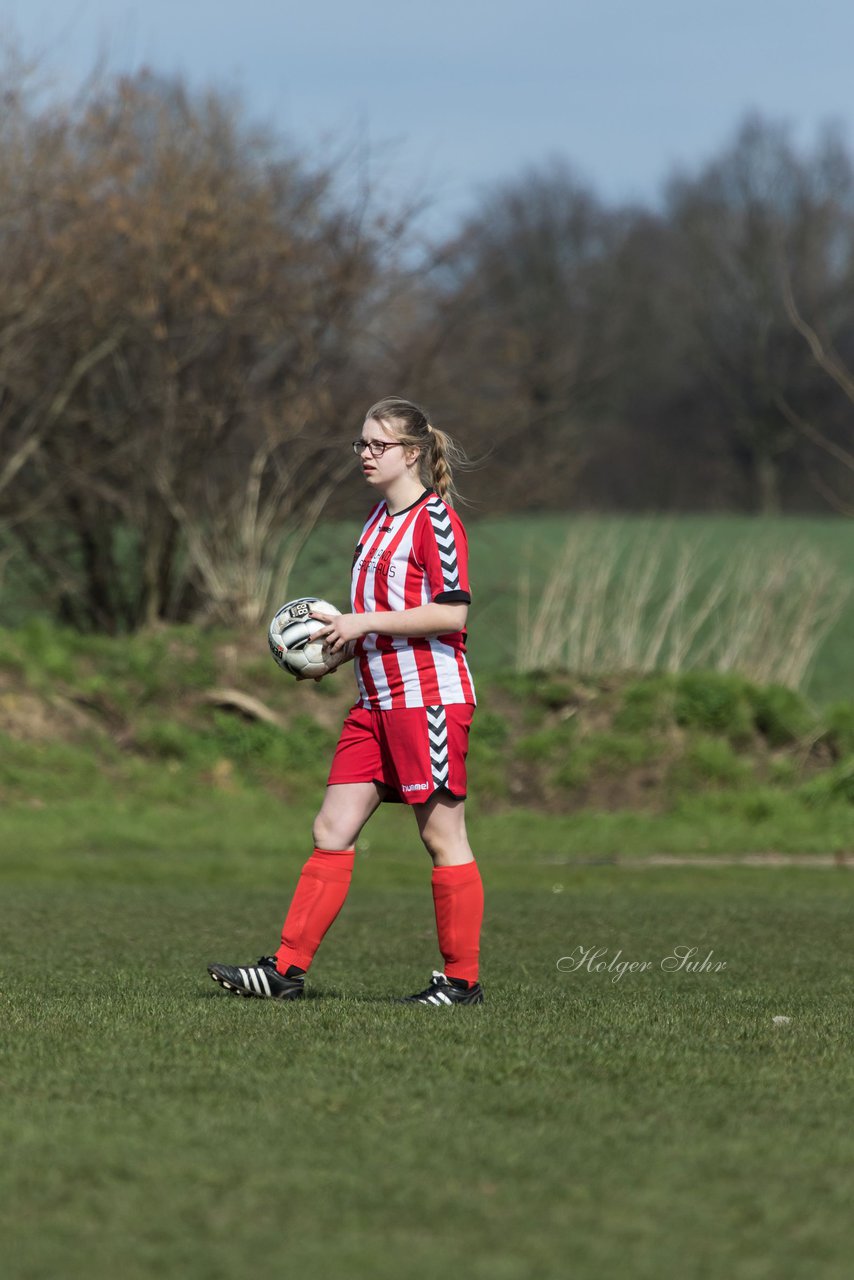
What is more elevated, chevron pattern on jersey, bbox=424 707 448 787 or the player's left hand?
the player's left hand

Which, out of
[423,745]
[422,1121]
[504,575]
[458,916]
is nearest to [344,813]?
[423,745]

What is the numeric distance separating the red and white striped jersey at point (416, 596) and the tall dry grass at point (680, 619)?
1118 cm

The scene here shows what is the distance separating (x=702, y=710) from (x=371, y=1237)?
13.3 metres

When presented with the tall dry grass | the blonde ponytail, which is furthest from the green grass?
the tall dry grass

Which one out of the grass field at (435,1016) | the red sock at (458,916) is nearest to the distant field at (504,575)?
the grass field at (435,1016)

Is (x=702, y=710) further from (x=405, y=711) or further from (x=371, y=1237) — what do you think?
(x=371, y=1237)

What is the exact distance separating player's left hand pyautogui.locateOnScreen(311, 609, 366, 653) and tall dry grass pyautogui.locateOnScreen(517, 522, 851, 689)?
1131cm

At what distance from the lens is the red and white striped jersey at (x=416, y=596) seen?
21.4 feet

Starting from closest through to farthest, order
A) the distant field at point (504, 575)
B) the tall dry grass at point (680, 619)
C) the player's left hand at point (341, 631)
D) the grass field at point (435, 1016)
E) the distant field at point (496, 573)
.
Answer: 1. the grass field at point (435, 1016)
2. the player's left hand at point (341, 631)
3. the tall dry grass at point (680, 619)
4. the distant field at point (496, 573)
5. the distant field at point (504, 575)

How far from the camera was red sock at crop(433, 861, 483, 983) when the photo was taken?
6.62 metres

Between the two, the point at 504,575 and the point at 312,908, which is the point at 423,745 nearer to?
the point at 312,908

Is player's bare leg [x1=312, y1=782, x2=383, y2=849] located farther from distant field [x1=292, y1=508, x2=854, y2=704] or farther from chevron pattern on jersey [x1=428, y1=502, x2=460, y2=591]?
distant field [x1=292, y1=508, x2=854, y2=704]

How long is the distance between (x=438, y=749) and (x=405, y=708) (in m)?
0.19

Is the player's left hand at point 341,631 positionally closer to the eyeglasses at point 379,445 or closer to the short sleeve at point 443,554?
the short sleeve at point 443,554
